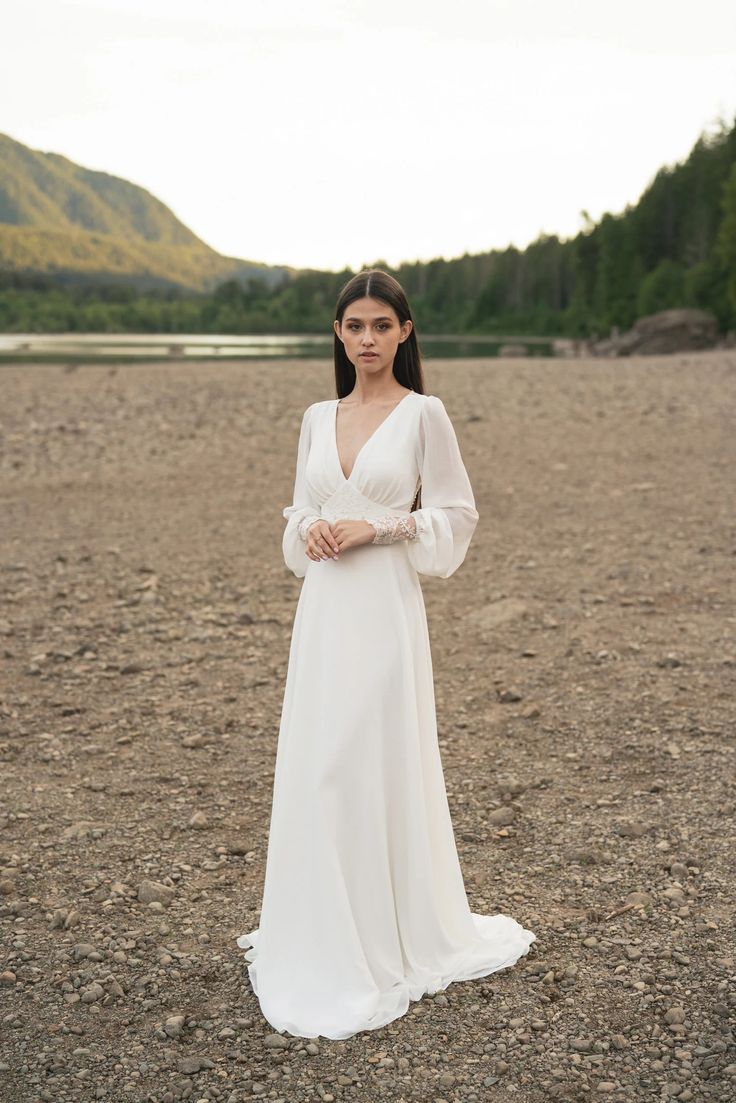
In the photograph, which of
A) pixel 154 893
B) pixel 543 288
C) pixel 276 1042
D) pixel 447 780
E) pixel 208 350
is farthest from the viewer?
pixel 543 288

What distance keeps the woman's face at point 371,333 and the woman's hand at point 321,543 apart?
62cm

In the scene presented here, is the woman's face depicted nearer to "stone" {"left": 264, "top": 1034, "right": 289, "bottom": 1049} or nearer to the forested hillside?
"stone" {"left": 264, "top": 1034, "right": 289, "bottom": 1049}

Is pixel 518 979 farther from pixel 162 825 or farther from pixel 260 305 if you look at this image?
pixel 260 305

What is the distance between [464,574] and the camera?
10.3m

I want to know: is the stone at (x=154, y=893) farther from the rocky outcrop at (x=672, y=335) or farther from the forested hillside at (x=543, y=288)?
the rocky outcrop at (x=672, y=335)

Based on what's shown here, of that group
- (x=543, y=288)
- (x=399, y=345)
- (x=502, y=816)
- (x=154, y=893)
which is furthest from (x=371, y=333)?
(x=543, y=288)

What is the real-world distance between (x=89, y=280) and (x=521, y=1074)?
6780 inches

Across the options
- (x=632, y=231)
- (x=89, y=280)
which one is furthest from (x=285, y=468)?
(x=89, y=280)

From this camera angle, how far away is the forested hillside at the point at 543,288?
212 feet

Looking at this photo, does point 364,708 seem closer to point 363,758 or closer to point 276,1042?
point 363,758

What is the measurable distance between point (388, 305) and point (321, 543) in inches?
35.5

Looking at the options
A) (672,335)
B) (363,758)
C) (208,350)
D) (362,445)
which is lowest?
(363,758)

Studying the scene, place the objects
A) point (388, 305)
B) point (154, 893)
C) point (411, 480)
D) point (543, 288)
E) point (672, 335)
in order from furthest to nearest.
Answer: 1. point (543, 288)
2. point (672, 335)
3. point (154, 893)
4. point (411, 480)
5. point (388, 305)

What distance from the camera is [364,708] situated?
394 centimetres
